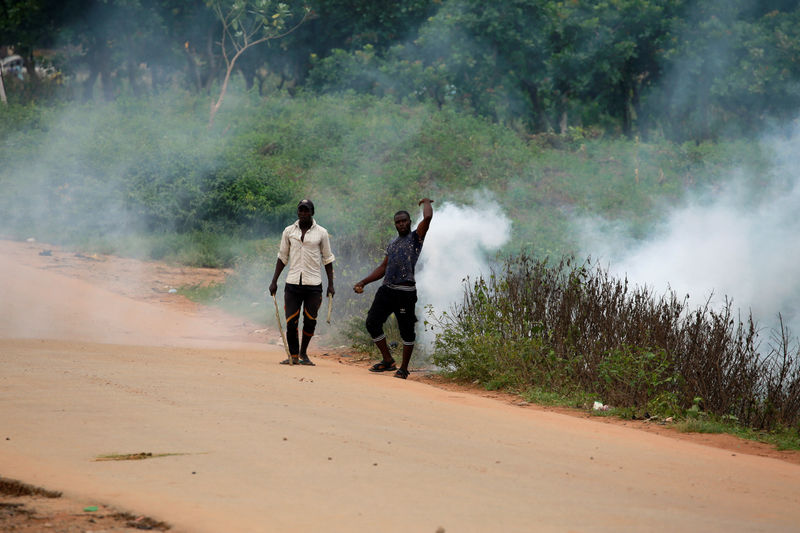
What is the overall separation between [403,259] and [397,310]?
55cm

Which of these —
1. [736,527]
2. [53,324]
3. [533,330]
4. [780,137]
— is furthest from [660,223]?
[736,527]

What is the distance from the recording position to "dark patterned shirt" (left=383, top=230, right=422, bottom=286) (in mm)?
9844

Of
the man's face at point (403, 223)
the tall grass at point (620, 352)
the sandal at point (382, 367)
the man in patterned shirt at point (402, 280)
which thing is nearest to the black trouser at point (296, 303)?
the man in patterned shirt at point (402, 280)

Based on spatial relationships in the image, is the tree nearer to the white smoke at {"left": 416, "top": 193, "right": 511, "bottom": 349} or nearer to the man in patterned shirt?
the white smoke at {"left": 416, "top": 193, "right": 511, "bottom": 349}

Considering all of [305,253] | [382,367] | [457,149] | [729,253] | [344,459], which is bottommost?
[344,459]

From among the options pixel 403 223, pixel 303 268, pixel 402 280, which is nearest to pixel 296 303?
pixel 303 268

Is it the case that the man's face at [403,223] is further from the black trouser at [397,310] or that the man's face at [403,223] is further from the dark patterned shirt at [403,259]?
the black trouser at [397,310]

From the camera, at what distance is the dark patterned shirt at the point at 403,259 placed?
32.3 feet

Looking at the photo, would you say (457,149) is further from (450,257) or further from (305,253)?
(305,253)

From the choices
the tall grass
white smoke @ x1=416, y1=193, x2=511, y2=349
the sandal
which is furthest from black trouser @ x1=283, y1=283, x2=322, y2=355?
white smoke @ x1=416, y1=193, x2=511, y2=349

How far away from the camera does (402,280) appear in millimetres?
9852

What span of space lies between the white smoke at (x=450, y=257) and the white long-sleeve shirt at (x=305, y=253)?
6.95ft

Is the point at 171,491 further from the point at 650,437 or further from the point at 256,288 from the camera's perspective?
the point at 256,288

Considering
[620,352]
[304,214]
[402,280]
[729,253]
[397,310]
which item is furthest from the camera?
[729,253]
